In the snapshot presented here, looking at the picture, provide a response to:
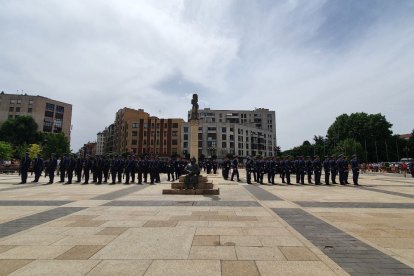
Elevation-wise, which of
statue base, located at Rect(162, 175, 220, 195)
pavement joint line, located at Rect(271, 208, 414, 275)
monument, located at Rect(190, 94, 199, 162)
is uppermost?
monument, located at Rect(190, 94, 199, 162)

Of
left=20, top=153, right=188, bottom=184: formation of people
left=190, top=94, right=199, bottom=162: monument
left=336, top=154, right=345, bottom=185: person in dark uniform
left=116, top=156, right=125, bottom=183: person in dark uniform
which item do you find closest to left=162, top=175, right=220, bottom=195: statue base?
left=20, top=153, right=188, bottom=184: formation of people

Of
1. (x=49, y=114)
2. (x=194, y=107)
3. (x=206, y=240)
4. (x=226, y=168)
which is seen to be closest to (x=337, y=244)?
(x=206, y=240)

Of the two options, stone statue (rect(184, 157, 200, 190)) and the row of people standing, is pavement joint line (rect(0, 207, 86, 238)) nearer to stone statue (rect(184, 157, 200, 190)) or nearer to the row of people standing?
stone statue (rect(184, 157, 200, 190))

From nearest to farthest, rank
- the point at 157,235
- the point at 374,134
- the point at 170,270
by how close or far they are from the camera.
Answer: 1. the point at 170,270
2. the point at 157,235
3. the point at 374,134

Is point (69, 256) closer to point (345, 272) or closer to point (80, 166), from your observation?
point (345, 272)

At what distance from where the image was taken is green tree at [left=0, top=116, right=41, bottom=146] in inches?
2490

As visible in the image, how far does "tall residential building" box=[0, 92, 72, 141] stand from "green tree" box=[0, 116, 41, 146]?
10.2 m

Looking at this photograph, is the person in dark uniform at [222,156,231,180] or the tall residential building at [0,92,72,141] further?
the tall residential building at [0,92,72,141]

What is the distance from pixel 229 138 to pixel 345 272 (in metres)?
84.7

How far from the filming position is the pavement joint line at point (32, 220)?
5.60 m

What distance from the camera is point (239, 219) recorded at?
6742mm

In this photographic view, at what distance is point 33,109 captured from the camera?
75.1 metres

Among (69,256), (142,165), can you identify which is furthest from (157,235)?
(142,165)

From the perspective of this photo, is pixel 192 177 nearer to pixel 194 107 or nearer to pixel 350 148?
pixel 194 107
